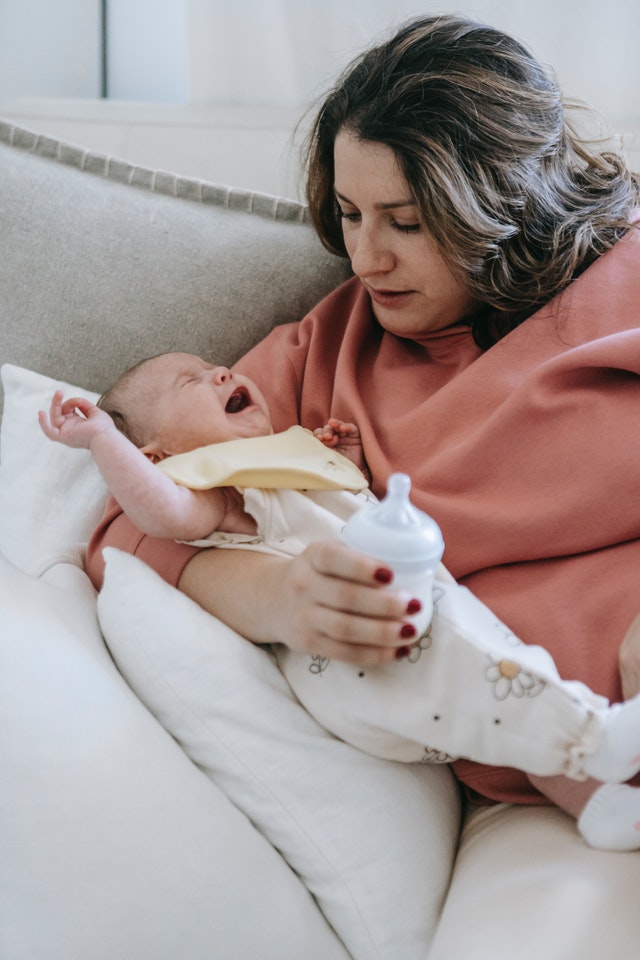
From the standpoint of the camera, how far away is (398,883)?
3.06ft

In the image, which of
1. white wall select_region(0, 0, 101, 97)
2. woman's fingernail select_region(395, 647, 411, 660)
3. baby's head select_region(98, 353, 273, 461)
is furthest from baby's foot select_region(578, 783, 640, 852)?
white wall select_region(0, 0, 101, 97)

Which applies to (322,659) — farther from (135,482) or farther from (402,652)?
(135,482)

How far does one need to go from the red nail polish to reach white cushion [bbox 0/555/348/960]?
30 centimetres

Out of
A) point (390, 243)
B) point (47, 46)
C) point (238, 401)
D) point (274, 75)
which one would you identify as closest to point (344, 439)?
point (238, 401)

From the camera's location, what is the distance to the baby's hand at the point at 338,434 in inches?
47.3

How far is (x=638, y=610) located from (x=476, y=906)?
0.35 metres

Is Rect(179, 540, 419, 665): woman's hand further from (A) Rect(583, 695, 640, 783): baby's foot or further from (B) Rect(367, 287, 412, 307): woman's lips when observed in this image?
(B) Rect(367, 287, 412, 307): woman's lips

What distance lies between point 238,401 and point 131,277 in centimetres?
32

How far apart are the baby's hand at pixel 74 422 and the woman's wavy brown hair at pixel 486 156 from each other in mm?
458

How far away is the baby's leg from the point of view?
89 centimetres

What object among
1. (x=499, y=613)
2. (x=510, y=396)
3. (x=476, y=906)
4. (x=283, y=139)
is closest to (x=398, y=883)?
(x=476, y=906)

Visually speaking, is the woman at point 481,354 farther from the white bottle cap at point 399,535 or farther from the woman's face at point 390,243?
the white bottle cap at point 399,535

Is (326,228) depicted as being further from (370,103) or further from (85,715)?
(85,715)

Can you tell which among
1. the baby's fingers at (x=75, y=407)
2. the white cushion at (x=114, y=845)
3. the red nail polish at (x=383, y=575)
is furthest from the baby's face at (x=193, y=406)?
the red nail polish at (x=383, y=575)
